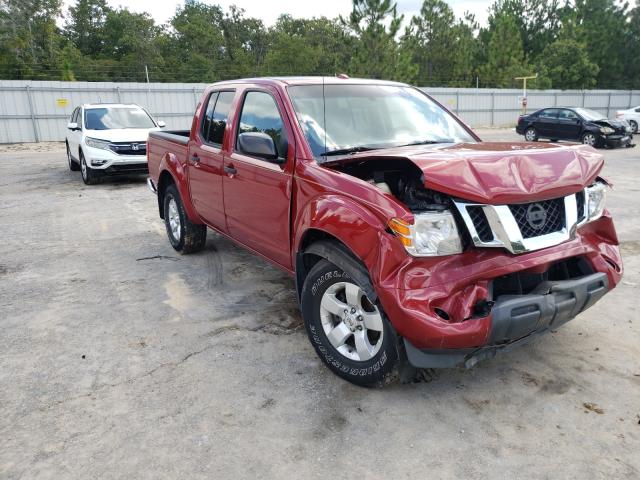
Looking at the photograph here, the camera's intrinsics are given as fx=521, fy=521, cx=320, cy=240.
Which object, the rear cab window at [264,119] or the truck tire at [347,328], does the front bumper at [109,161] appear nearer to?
the rear cab window at [264,119]

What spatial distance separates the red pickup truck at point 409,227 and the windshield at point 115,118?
8616 millimetres

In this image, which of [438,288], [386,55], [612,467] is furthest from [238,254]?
[386,55]

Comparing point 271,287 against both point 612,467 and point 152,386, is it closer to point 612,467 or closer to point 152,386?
point 152,386

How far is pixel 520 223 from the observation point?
2.81 metres

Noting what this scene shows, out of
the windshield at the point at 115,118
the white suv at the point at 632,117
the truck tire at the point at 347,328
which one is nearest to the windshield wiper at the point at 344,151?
the truck tire at the point at 347,328

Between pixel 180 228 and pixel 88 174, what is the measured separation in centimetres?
637

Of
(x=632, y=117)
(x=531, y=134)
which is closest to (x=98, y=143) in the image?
(x=531, y=134)

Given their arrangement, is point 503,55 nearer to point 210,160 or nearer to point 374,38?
point 374,38

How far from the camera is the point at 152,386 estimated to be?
10.8 ft

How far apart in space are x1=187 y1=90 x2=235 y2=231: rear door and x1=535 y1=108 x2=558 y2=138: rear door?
57.4ft

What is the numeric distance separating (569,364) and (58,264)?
17.1 ft

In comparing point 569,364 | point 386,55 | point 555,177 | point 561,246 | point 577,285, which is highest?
point 386,55

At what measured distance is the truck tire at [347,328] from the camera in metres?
2.98

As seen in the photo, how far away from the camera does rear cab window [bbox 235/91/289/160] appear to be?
12.4ft
